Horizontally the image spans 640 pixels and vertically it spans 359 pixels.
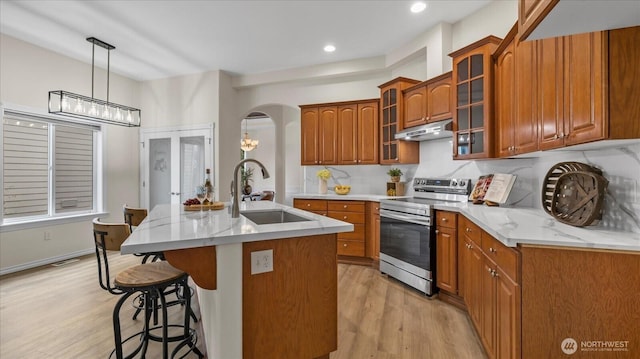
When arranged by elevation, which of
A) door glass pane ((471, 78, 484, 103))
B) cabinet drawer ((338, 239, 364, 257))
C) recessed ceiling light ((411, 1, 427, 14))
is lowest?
cabinet drawer ((338, 239, 364, 257))

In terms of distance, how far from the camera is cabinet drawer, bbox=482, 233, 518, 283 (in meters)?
1.52

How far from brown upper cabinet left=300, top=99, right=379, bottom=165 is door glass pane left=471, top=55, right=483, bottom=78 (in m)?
1.64

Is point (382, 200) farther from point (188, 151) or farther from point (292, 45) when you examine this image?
point (188, 151)

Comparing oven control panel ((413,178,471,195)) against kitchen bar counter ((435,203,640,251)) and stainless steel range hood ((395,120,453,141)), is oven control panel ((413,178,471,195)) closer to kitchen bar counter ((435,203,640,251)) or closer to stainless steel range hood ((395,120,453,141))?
stainless steel range hood ((395,120,453,141))

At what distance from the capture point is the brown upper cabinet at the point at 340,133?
14.7ft

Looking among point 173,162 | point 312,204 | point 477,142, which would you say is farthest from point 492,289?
point 173,162

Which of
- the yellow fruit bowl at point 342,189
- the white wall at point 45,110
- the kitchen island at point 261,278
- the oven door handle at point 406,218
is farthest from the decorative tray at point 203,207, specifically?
the white wall at point 45,110

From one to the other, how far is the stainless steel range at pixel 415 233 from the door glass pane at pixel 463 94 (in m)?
0.87

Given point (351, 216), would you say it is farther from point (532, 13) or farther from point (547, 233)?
point (532, 13)

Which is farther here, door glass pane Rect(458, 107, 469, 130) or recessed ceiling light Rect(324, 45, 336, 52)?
recessed ceiling light Rect(324, 45, 336, 52)

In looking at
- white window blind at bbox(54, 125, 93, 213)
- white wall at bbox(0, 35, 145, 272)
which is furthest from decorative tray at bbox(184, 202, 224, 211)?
white window blind at bbox(54, 125, 93, 213)

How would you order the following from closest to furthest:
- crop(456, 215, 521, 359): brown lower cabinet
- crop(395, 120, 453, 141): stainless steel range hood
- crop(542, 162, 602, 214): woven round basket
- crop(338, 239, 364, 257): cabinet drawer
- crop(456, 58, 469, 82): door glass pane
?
crop(456, 215, 521, 359): brown lower cabinet
crop(542, 162, 602, 214): woven round basket
crop(456, 58, 469, 82): door glass pane
crop(395, 120, 453, 141): stainless steel range hood
crop(338, 239, 364, 257): cabinet drawer

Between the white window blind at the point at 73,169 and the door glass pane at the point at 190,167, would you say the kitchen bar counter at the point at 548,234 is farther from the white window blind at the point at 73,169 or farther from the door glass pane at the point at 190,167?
the white window blind at the point at 73,169

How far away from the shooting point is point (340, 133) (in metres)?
4.68
